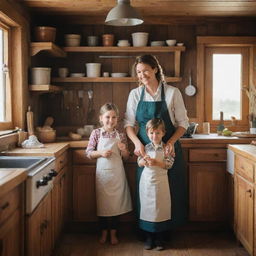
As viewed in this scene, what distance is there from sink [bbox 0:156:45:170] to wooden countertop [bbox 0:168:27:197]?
2.06 feet

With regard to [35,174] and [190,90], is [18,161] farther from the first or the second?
[190,90]

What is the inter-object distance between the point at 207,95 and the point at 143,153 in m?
1.44

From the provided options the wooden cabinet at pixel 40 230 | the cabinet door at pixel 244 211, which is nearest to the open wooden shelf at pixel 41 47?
the wooden cabinet at pixel 40 230

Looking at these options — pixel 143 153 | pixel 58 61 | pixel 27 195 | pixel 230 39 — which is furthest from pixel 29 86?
pixel 230 39

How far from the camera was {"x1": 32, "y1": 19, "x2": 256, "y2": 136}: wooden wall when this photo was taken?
4.20 meters

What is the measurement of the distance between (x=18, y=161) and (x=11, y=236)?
875mm

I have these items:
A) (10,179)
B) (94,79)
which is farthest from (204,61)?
(10,179)

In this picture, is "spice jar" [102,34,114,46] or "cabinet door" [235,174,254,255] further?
"spice jar" [102,34,114,46]

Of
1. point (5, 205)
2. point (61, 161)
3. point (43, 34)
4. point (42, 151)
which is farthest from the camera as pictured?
point (43, 34)

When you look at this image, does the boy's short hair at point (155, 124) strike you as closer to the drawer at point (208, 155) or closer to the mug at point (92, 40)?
the drawer at point (208, 155)

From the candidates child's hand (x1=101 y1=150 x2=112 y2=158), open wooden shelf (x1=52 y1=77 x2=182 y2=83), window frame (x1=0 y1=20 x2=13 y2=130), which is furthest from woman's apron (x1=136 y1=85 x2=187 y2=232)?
window frame (x1=0 y1=20 x2=13 y2=130)

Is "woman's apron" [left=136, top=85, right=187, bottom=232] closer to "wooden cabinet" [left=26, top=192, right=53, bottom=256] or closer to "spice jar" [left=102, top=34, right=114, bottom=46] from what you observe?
"wooden cabinet" [left=26, top=192, right=53, bottom=256]

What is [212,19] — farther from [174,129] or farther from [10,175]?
[10,175]

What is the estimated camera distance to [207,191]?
3.67m
